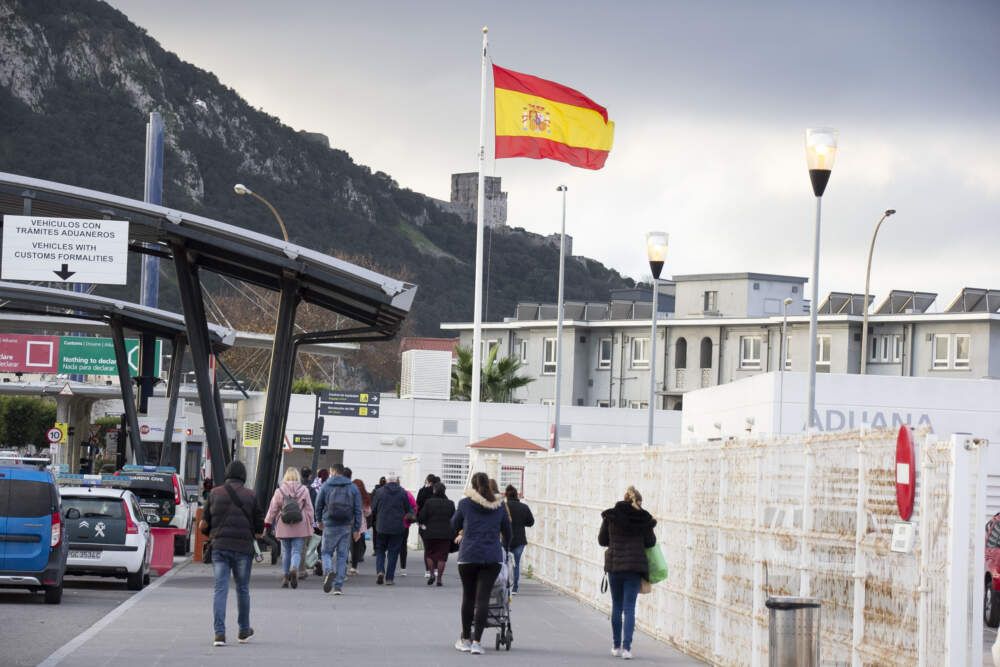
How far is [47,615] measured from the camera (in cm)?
1861

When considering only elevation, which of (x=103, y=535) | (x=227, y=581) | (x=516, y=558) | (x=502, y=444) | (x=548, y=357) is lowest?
(x=516, y=558)

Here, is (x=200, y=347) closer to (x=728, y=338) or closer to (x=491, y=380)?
(x=491, y=380)

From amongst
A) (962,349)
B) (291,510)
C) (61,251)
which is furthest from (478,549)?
(962,349)

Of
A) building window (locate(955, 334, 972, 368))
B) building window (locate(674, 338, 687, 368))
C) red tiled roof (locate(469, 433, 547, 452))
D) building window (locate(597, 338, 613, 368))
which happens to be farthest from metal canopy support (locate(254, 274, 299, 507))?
building window (locate(597, 338, 613, 368))

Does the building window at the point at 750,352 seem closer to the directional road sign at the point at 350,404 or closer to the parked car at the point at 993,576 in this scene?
the directional road sign at the point at 350,404

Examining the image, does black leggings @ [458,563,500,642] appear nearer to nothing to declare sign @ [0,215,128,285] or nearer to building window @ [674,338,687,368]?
nothing to declare sign @ [0,215,128,285]

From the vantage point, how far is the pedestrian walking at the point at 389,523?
2590 centimetres

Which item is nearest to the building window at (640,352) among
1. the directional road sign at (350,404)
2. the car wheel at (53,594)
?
the directional road sign at (350,404)

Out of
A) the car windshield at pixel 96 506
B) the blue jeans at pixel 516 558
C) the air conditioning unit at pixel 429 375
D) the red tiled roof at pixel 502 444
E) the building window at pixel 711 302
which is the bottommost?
the blue jeans at pixel 516 558

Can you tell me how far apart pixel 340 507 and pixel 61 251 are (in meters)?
8.27

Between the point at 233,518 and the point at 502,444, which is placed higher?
the point at 502,444

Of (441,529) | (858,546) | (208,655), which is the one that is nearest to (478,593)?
(208,655)

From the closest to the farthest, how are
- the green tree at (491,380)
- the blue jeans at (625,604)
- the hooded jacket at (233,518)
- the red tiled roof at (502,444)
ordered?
the blue jeans at (625,604)
the hooded jacket at (233,518)
the red tiled roof at (502,444)
the green tree at (491,380)

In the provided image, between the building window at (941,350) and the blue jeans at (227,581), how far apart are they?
71675 mm
